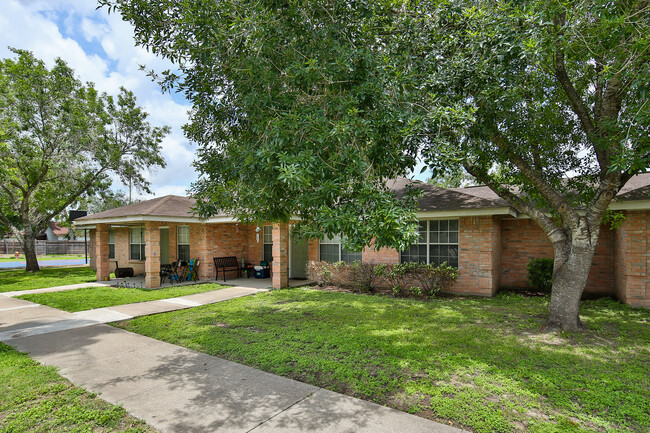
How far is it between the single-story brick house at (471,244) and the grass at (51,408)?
165 inches

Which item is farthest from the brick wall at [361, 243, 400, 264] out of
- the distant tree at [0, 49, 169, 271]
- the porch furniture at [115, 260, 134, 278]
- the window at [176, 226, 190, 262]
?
the distant tree at [0, 49, 169, 271]

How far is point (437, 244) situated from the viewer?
10711mm

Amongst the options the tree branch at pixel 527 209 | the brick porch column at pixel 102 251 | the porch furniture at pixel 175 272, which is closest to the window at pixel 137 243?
the brick porch column at pixel 102 251

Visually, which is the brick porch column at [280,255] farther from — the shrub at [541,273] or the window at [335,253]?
the shrub at [541,273]

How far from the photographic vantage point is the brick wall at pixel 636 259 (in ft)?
27.1

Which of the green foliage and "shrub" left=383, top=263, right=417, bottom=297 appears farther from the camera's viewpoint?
"shrub" left=383, top=263, right=417, bottom=297

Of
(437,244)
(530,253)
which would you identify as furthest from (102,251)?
(530,253)

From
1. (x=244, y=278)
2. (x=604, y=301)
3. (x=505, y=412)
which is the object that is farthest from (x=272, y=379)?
(x=244, y=278)

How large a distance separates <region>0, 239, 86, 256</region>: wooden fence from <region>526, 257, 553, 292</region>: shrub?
144 ft

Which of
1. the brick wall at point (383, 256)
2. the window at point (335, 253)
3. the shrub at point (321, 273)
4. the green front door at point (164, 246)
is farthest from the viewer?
the green front door at point (164, 246)

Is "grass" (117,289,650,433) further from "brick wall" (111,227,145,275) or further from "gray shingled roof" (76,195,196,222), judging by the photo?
"brick wall" (111,227,145,275)

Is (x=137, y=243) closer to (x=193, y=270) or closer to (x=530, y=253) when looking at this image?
(x=193, y=270)

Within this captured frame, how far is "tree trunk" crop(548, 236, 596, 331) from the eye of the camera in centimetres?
639

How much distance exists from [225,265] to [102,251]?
5.61m
